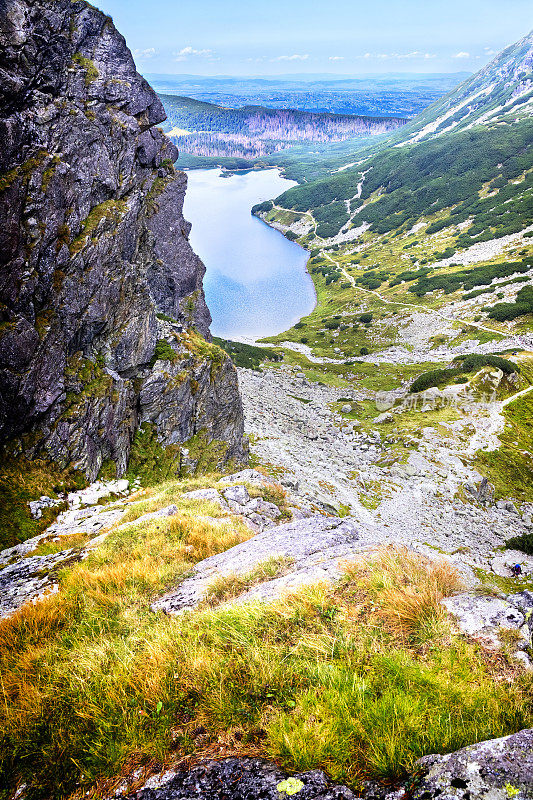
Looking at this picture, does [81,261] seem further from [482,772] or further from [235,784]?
[482,772]

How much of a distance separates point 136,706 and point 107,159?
93.6 feet

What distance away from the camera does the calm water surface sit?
363 feet

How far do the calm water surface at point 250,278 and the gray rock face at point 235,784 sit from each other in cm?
9898

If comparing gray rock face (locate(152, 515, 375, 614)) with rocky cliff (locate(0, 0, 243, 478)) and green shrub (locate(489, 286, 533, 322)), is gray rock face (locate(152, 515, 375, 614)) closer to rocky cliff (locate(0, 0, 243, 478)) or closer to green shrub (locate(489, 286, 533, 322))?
rocky cliff (locate(0, 0, 243, 478))

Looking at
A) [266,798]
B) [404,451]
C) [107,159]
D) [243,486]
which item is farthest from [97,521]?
[404,451]

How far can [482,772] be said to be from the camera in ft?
8.92

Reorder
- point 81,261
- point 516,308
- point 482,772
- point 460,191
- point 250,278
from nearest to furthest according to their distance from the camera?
point 482,772 < point 81,261 < point 516,308 < point 250,278 < point 460,191

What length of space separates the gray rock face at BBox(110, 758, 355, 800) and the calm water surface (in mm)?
98980

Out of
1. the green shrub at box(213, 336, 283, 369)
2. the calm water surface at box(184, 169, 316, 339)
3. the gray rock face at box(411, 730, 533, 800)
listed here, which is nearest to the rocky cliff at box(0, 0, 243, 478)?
the gray rock face at box(411, 730, 533, 800)

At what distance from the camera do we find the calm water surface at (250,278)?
111 metres

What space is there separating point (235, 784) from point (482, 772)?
1766 mm

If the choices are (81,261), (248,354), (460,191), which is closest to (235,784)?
(81,261)

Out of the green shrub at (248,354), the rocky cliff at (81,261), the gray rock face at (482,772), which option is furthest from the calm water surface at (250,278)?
the gray rock face at (482,772)

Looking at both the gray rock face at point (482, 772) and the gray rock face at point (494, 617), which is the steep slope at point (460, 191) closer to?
the gray rock face at point (494, 617)
